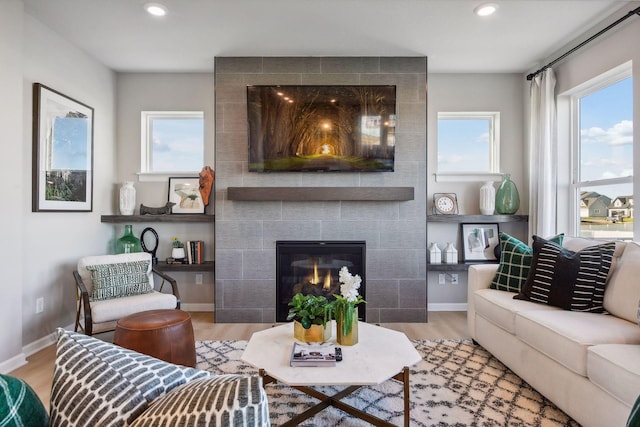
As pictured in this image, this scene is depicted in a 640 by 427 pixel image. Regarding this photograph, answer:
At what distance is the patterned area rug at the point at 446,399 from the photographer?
1.89 meters

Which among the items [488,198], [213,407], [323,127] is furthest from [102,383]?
[488,198]

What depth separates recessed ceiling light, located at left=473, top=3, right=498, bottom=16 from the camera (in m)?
2.64

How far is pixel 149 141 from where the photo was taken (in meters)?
4.05

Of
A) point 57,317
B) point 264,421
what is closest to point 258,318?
point 57,317

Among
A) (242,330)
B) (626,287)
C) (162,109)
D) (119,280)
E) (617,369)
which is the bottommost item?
(242,330)

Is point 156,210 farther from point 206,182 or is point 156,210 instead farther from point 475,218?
point 475,218

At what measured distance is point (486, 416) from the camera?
193cm

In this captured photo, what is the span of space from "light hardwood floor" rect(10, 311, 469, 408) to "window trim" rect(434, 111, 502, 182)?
4.90 feet

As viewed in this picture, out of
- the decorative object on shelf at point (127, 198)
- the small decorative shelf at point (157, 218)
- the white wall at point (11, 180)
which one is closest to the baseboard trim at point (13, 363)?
the white wall at point (11, 180)

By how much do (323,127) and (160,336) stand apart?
2.27 m

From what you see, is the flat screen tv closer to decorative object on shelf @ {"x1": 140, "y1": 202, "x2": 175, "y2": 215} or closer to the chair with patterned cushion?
decorative object on shelf @ {"x1": 140, "y1": 202, "x2": 175, "y2": 215}

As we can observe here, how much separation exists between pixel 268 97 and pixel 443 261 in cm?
247

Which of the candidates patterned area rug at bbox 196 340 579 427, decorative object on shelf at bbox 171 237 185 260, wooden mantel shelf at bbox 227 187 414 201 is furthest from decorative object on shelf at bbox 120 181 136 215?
patterned area rug at bbox 196 340 579 427

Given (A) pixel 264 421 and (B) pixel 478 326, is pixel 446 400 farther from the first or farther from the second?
(A) pixel 264 421
